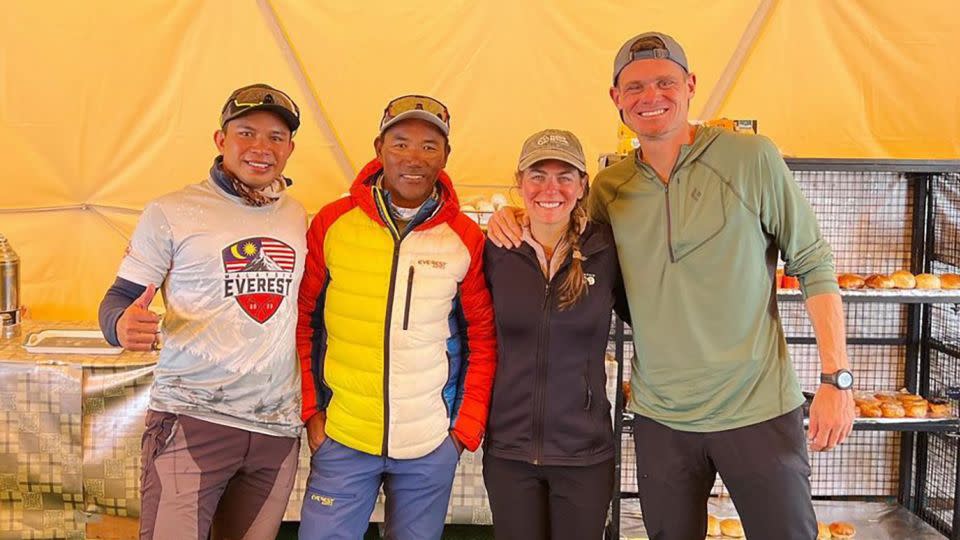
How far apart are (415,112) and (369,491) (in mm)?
1138

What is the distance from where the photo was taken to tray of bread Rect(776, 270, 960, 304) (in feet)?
10.9

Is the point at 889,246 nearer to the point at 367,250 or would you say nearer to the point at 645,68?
the point at 645,68

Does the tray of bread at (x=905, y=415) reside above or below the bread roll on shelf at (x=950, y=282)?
below

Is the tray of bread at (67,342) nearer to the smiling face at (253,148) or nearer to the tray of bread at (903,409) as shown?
the smiling face at (253,148)

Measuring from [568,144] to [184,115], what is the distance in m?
2.63

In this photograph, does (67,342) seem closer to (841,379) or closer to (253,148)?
(253,148)

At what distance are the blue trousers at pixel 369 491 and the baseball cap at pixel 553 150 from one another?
0.88 metres

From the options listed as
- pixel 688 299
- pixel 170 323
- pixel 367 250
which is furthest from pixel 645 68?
pixel 170 323

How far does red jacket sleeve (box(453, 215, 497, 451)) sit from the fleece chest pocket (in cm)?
58

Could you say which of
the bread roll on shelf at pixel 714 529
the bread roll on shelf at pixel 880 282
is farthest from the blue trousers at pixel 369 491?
the bread roll on shelf at pixel 880 282

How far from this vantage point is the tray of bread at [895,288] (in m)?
3.31

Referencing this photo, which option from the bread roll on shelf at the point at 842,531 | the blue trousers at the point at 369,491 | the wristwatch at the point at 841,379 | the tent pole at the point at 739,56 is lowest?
the bread roll on shelf at the point at 842,531

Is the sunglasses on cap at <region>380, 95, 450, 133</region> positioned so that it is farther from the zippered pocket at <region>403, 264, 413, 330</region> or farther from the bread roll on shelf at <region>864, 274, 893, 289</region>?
the bread roll on shelf at <region>864, 274, 893, 289</region>

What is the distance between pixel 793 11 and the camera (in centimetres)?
419
